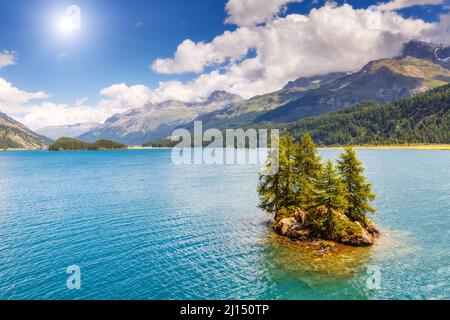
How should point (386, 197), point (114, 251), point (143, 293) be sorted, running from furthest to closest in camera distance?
1. point (386, 197)
2. point (114, 251)
3. point (143, 293)

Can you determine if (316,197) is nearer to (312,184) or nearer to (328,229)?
(328,229)

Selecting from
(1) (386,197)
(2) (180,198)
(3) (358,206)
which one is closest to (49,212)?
(2) (180,198)

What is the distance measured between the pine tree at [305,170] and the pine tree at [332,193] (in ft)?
17.3

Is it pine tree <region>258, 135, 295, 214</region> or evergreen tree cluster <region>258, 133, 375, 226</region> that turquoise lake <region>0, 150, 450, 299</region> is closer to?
pine tree <region>258, 135, 295, 214</region>

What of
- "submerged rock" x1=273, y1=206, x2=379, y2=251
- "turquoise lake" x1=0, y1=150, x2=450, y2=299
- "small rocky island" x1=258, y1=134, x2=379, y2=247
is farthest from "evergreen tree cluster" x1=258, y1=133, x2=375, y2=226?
"turquoise lake" x1=0, y1=150, x2=450, y2=299

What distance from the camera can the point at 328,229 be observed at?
161 feet

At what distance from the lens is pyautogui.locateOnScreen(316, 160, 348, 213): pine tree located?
48.4m

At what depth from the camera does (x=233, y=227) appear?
192ft

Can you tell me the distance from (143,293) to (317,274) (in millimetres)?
20015

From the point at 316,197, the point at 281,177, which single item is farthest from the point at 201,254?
the point at 281,177

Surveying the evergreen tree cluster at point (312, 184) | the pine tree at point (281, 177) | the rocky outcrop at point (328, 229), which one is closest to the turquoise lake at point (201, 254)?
the rocky outcrop at point (328, 229)

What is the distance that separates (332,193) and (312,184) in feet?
24.5

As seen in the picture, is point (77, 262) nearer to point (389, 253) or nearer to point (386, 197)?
point (389, 253)
